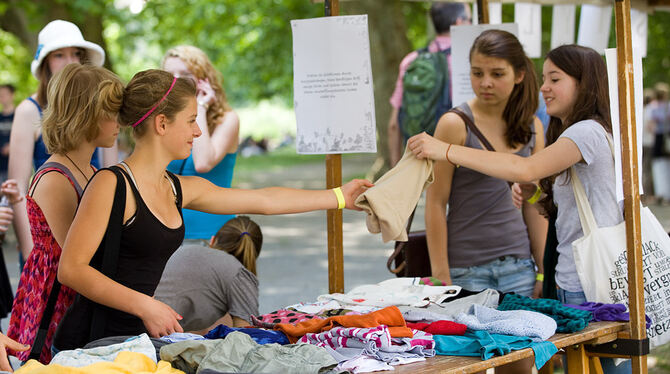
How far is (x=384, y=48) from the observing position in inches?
583

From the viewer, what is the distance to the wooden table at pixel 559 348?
2.59 metres

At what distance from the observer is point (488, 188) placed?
151 inches

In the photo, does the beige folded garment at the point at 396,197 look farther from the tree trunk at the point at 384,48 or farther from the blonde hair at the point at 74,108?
the tree trunk at the point at 384,48

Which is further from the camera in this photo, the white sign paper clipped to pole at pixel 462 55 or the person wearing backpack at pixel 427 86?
the person wearing backpack at pixel 427 86

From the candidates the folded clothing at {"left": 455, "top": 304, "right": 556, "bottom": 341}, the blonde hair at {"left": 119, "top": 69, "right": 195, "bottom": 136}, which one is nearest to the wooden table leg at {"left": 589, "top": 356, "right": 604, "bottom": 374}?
the folded clothing at {"left": 455, "top": 304, "right": 556, "bottom": 341}

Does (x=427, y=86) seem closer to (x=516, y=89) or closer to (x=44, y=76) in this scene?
(x=516, y=89)

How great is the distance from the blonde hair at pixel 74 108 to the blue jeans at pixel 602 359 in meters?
1.94

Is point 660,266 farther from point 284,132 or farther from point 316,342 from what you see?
point 284,132

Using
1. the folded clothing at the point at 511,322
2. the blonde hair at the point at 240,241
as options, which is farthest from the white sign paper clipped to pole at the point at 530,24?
the folded clothing at the point at 511,322

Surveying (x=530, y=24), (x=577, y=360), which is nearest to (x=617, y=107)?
(x=577, y=360)

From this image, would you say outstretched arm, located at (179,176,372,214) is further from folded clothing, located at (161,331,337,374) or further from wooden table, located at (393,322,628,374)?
wooden table, located at (393,322,628,374)

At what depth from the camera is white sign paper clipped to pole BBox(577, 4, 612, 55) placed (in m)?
5.45

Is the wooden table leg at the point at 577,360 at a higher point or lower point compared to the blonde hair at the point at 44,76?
lower

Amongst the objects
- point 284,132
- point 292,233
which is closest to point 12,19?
point 292,233
